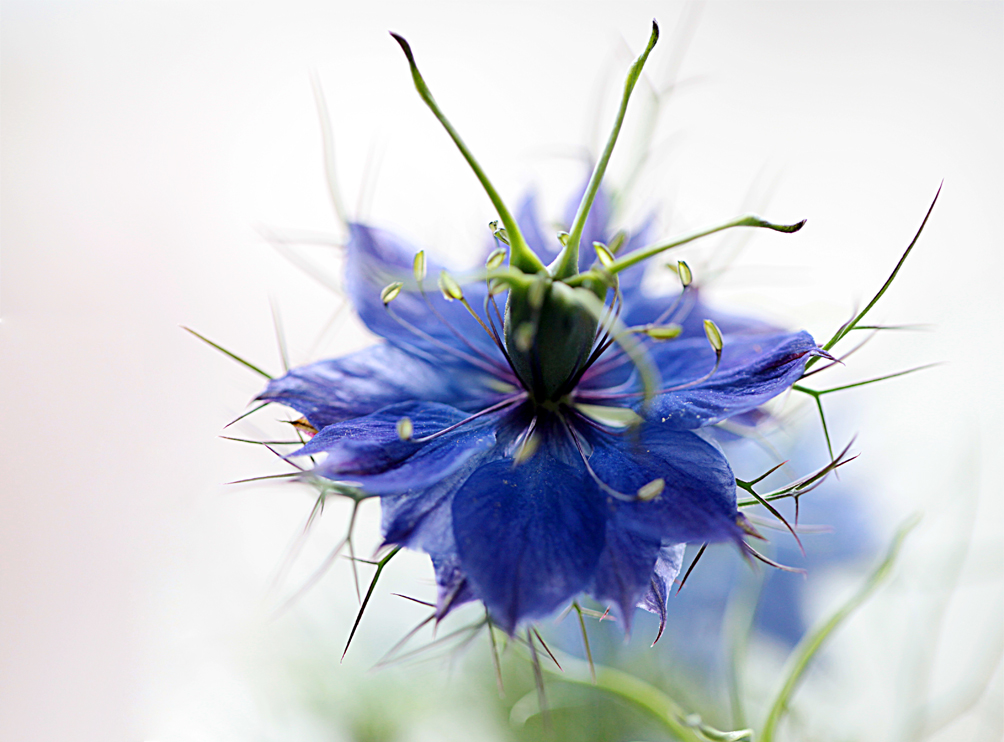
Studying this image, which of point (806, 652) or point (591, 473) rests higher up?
point (591, 473)

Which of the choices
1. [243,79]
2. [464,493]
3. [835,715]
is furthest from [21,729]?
[243,79]

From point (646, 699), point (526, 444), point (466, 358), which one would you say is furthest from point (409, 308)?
point (646, 699)

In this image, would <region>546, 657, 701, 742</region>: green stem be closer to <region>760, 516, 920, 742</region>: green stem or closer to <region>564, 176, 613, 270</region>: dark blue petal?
<region>760, 516, 920, 742</region>: green stem

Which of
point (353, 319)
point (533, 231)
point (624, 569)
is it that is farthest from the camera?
point (353, 319)

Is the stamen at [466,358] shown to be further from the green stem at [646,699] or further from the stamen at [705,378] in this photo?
the green stem at [646,699]

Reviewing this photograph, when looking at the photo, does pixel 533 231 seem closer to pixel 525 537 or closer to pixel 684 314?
pixel 684 314

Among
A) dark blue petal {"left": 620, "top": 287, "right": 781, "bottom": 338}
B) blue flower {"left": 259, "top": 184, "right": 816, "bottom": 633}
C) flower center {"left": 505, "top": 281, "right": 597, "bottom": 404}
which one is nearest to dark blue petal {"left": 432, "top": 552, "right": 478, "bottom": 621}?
blue flower {"left": 259, "top": 184, "right": 816, "bottom": 633}
